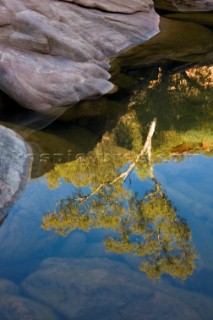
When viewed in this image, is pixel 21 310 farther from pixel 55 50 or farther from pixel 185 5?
pixel 185 5

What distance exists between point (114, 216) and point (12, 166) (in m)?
2.20

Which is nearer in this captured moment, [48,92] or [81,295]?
[81,295]

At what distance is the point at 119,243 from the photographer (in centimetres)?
745

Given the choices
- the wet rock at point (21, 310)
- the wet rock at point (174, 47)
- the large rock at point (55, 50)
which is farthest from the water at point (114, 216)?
the wet rock at point (174, 47)

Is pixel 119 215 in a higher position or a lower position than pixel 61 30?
lower

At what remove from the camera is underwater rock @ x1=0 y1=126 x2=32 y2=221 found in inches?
310

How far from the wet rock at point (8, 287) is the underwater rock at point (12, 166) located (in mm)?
1449

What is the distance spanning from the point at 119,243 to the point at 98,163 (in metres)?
2.98

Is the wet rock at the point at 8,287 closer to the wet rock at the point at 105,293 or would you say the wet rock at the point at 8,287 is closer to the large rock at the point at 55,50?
the wet rock at the point at 105,293

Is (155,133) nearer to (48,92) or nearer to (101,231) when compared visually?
(48,92)

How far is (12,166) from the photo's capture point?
27.7 ft

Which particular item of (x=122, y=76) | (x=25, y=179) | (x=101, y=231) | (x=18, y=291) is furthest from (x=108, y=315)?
(x=122, y=76)

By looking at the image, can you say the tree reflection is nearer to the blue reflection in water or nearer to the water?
the water

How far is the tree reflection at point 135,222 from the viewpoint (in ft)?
23.9
